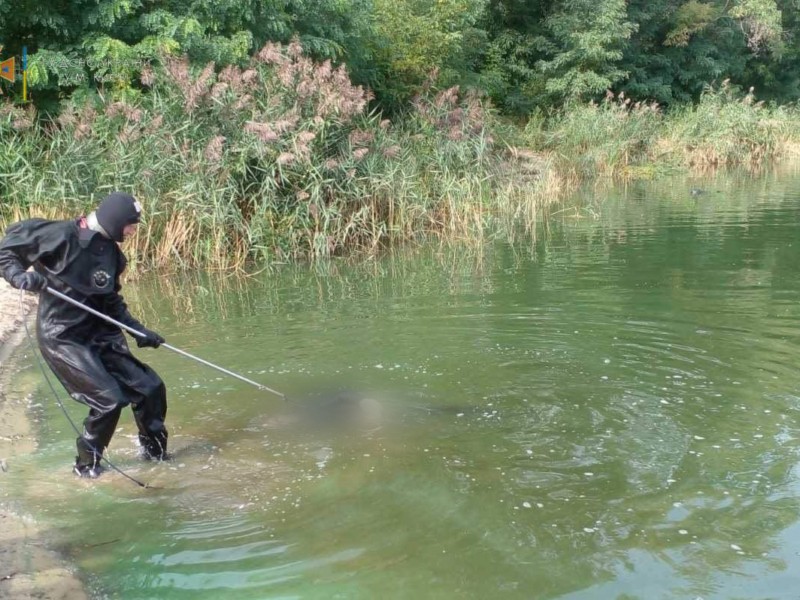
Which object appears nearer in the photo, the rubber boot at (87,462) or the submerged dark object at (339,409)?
the rubber boot at (87,462)

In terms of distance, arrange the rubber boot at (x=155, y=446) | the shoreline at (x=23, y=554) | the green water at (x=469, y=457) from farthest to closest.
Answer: the rubber boot at (x=155, y=446) < the green water at (x=469, y=457) < the shoreline at (x=23, y=554)

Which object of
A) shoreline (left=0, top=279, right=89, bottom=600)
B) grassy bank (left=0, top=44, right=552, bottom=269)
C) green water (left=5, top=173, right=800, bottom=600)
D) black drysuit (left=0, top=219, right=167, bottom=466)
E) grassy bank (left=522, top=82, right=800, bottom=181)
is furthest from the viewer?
grassy bank (left=522, top=82, right=800, bottom=181)

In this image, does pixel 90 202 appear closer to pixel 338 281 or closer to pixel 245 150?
pixel 245 150

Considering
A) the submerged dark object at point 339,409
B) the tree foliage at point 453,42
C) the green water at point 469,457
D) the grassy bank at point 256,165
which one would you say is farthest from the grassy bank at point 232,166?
the submerged dark object at point 339,409

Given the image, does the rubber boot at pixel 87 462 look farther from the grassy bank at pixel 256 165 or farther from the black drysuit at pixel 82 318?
the grassy bank at pixel 256 165

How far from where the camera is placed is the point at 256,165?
1240cm

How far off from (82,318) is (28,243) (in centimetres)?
54

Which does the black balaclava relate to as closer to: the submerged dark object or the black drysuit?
the black drysuit

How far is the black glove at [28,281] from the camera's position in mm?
4418

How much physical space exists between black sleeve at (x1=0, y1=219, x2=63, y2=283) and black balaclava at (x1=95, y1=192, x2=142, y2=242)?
27 centimetres

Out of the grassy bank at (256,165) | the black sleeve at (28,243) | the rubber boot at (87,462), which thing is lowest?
the rubber boot at (87,462)

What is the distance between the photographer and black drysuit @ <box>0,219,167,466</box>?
15.3 feet

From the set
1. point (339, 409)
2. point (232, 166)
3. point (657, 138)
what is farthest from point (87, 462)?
point (657, 138)

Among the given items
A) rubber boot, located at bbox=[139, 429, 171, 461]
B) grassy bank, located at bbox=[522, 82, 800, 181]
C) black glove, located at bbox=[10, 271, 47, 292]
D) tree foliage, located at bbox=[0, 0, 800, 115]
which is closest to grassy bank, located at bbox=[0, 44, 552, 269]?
tree foliage, located at bbox=[0, 0, 800, 115]
